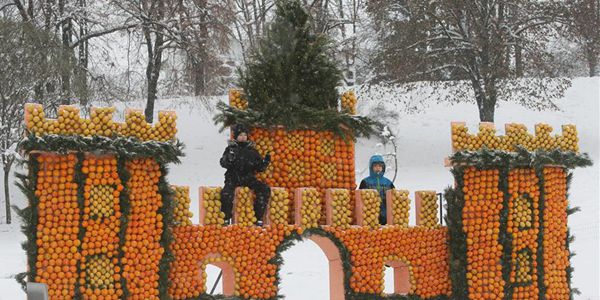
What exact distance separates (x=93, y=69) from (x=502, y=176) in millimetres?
15552

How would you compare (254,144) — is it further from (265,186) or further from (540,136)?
(540,136)

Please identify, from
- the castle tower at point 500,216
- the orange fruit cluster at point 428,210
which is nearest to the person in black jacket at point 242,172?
the orange fruit cluster at point 428,210

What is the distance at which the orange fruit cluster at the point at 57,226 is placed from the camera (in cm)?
944

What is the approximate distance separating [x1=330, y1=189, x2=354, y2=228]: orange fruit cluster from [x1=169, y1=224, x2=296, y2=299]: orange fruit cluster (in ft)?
2.04

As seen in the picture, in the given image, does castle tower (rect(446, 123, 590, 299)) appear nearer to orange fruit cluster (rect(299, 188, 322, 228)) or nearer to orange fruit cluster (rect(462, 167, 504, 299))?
orange fruit cluster (rect(462, 167, 504, 299))

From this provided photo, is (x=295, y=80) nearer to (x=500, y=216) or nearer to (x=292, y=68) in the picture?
(x=292, y=68)

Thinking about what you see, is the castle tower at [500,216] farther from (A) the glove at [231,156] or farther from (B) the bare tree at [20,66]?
(B) the bare tree at [20,66]

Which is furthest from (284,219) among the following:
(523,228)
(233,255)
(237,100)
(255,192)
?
(523,228)

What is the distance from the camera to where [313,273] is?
17.6 meters

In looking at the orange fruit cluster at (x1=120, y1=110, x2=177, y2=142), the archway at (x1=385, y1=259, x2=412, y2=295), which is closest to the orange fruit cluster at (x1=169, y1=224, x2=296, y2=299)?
the orange fruit cluster at (x1=120, y1=110, x2=177, y2=142)

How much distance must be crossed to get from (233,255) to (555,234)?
4451 mm

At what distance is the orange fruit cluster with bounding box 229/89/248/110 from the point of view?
37.3ft

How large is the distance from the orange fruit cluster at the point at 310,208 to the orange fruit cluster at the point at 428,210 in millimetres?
1649

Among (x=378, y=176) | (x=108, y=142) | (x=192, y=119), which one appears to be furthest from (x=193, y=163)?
(x=108, y=142)
